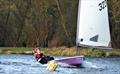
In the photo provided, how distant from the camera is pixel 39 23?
8912 cm

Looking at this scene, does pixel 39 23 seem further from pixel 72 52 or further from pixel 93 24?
pixel 93 24

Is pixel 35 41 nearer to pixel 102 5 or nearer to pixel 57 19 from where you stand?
pixel 57 19

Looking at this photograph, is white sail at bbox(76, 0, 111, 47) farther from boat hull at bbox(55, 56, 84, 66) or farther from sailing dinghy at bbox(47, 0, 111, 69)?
boat hull at bbox(55, 56, 84, 66)

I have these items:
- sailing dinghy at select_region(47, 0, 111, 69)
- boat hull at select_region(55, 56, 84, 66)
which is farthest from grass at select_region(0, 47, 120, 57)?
sailing dinghy at select_region(47, 0, 111, 69)

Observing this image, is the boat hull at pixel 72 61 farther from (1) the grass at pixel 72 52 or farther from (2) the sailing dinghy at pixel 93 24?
(1) the grass at pixel 72 52

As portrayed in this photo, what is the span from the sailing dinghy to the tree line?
1819 inches

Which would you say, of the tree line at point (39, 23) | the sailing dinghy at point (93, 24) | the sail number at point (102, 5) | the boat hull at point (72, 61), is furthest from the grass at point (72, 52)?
the sail number at point (102, 5)

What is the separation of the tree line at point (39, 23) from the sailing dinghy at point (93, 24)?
46.2 metres

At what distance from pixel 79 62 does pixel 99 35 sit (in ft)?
14.2

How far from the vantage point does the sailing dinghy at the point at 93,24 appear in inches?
1534

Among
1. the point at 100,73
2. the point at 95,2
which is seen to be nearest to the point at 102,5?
the point at 95,2

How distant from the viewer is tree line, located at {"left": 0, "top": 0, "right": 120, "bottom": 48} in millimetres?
86938

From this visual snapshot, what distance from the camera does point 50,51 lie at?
73.7 m

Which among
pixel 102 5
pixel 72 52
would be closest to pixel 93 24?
pixel 102 5
